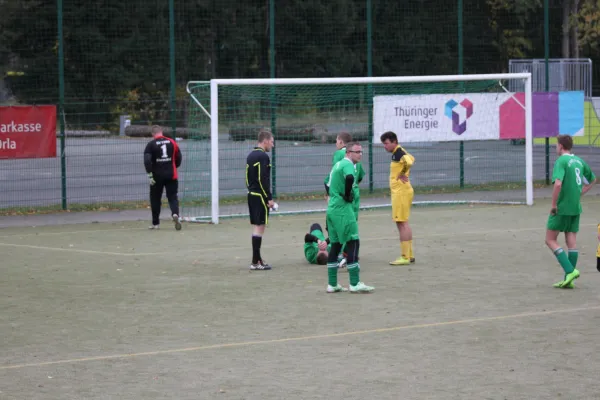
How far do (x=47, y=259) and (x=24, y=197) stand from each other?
8.53 meters

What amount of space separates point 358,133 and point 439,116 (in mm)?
2485

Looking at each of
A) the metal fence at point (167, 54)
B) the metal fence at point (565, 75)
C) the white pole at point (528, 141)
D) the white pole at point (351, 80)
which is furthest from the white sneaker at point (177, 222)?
the metal fence at point (565, 75)

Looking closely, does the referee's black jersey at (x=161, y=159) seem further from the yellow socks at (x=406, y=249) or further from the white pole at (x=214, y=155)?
the yellow socks at (x=406, y=249)

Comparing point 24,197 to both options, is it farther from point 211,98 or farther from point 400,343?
point 400,343

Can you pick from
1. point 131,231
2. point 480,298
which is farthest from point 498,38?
point 480,298

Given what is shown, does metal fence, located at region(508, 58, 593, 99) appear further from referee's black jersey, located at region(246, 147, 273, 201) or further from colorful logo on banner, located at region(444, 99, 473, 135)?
referee's black jersey, located at region(246, 147, 273, 201)

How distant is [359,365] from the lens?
8.41m

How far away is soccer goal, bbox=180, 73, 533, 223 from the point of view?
69.1 ft

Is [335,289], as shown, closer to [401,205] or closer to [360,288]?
[360,288]

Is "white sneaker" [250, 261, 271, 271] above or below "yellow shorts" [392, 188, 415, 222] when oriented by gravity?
below

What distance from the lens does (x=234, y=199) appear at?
2344cm

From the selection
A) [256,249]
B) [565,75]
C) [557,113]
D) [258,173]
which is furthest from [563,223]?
[565,75]

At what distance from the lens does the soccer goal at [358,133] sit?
69.1 ft

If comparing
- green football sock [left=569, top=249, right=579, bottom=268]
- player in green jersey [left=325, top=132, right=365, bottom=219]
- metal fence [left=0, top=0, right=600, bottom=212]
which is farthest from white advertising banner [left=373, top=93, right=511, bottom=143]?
green football sock [left=569, top=249, right=579, bottom=268]
